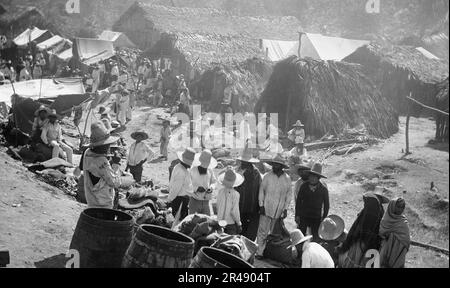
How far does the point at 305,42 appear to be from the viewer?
22484 mm

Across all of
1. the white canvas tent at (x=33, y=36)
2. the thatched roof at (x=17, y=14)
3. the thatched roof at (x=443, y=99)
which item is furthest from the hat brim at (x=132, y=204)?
the thatched roof at (x=17, y=14)

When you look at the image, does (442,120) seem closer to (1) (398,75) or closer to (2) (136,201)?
(1) (398,75)

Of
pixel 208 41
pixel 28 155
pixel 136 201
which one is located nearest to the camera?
pixel 136 201

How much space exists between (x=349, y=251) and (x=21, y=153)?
6752 mm

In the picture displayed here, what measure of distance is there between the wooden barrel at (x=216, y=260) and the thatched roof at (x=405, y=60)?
18.7 m

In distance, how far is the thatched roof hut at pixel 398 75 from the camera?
805 inches

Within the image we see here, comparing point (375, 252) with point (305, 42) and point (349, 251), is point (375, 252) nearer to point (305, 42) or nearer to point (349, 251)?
point (349, 251)

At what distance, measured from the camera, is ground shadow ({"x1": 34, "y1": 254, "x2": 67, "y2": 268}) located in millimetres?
4988

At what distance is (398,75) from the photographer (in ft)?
67.9

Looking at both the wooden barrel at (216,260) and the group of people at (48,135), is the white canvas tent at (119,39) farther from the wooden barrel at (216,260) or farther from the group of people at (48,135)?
the wooden barrel at (216,260)

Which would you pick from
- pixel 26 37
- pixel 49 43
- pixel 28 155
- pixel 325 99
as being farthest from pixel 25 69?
pixel 325 99

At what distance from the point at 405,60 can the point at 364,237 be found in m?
18.6

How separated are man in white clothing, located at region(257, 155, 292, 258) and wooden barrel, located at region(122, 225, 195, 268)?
2383 millimetres

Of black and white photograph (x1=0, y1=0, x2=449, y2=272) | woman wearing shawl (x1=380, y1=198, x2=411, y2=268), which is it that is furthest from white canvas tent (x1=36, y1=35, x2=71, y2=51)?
woman wearing shawl (x1=380, y1=198, x2=411, y2=268)
